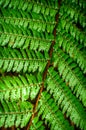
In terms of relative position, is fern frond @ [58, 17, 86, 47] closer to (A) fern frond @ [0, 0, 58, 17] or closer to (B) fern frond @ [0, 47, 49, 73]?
(A) fern frond @ [0, 0, 58, 17]

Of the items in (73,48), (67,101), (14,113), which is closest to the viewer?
(14,113)

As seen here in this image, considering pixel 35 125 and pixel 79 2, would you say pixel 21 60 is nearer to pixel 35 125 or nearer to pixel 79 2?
pixel 35 125

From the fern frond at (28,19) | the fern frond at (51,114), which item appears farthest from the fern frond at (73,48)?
the fern frond at (51,114)

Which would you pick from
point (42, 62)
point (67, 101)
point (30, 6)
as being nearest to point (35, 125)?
point (67, 101)

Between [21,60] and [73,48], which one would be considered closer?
[21,60]

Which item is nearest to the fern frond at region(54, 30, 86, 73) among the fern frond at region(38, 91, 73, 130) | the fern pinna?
the fern pinna

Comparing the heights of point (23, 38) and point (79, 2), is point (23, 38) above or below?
below

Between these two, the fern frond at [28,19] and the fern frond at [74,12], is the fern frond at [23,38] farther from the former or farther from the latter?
the fern frond at [74,12]

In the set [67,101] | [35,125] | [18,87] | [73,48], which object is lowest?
[35,125]
